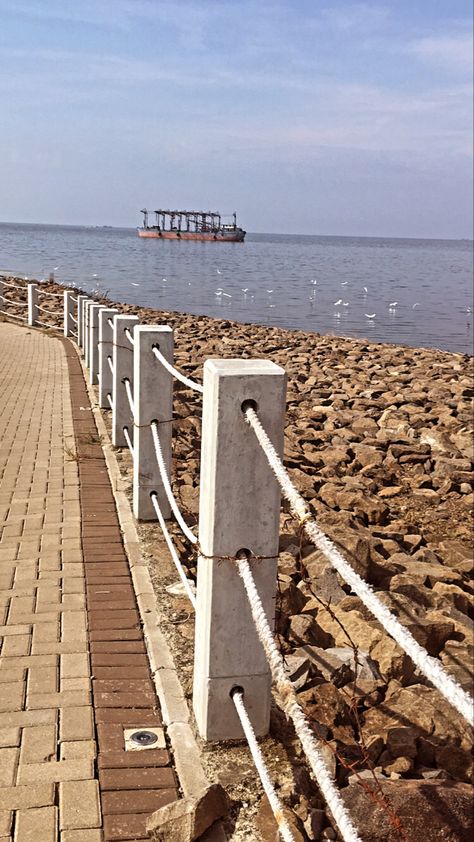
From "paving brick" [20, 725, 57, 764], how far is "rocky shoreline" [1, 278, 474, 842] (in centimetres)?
68

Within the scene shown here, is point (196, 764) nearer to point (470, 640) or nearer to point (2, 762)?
point (2, 762)

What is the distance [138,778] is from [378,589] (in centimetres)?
315

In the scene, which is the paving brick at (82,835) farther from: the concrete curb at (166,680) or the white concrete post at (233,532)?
the white concrete post at (233,532)

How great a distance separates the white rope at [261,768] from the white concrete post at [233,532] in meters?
0.06

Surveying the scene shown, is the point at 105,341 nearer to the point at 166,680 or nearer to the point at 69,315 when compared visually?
the point at 166,680

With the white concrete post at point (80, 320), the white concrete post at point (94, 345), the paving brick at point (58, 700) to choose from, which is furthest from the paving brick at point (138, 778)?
the white concrete post at point (80, 320)

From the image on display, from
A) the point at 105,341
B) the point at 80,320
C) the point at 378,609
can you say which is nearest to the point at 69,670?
the point at 378,609

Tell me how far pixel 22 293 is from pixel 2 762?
3436 centimetres

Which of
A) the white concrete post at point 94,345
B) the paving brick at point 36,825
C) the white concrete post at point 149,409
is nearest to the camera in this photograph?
the paving brick at point 36,825

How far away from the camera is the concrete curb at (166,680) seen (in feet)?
10.9

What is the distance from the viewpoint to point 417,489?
965cm

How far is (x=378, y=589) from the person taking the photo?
617 centimetres

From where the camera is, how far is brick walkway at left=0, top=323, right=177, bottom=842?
3.14 m

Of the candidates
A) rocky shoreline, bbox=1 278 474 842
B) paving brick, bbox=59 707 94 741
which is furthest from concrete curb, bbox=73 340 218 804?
paving brick, bbox=59 707 94 741
